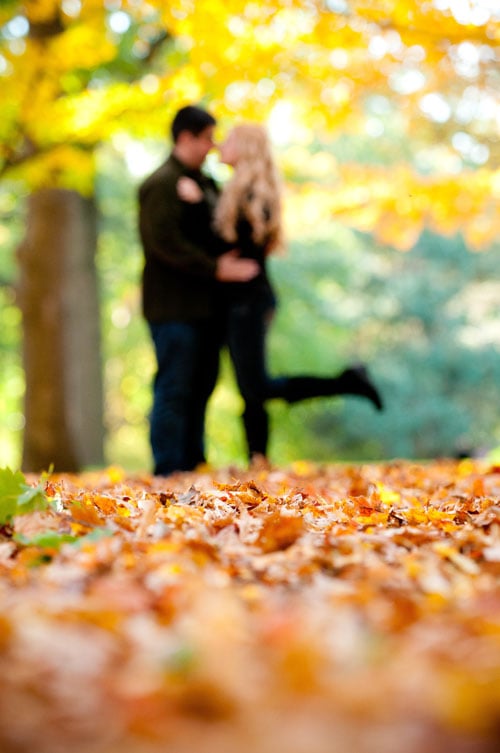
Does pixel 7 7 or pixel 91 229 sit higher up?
pixel 7 7

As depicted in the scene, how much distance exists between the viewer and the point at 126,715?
1.40 meters

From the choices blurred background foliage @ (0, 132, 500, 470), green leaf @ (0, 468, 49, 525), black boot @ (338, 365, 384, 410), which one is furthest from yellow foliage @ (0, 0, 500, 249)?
blurred background foliage @ (0, 132, 500, 470)

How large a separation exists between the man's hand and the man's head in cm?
66

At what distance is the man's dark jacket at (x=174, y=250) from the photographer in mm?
5938

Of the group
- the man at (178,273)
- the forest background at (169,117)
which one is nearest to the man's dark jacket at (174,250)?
the man at (178,273)

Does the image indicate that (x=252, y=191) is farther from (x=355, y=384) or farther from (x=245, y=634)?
(x=245, y=634)

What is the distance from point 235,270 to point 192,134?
2.80ft

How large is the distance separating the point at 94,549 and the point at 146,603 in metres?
0.59

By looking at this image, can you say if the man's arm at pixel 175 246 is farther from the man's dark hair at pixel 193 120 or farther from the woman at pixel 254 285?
the man's dark hair at pixel 193 120

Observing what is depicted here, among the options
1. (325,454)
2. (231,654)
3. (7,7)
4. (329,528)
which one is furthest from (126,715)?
(325,454)

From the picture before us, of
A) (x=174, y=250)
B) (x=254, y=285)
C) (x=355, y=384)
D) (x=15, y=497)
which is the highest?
(x=174, y=250)

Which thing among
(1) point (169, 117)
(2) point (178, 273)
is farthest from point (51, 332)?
(2) point (178, 273)

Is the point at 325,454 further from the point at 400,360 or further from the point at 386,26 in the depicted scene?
the point at 386,26

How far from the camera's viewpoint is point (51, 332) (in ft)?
33.1
